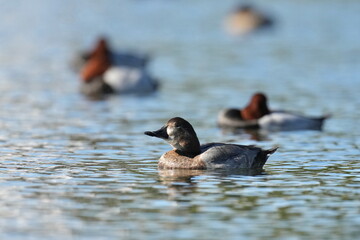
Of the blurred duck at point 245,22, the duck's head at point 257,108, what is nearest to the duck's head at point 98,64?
the duck's head at point 257,108

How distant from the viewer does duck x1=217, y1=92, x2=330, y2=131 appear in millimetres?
21750

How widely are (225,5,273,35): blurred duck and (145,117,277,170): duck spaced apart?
36.7 m

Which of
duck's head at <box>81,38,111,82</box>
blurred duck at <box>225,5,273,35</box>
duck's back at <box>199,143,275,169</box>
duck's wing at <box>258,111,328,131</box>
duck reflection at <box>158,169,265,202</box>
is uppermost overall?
blurred duck at <box>225,5,273,35</box>

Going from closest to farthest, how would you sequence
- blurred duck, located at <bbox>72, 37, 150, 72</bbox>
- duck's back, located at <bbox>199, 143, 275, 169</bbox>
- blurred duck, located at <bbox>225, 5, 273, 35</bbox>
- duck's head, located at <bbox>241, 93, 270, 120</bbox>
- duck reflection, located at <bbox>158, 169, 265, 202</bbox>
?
duck reflection, located at <bbox>158, 169, 265, 202</bbox> → duck's back, located at <bbox>199, 143, 275, 169</bbox> → duck's head, located at <bbox>241, 93, 270, 120</bbox> → blurred duck, located at <bbox>72, 37, 150, 72</bbox> → blurred duck, located at <bbox>225, 5, 273, 35</bbox>

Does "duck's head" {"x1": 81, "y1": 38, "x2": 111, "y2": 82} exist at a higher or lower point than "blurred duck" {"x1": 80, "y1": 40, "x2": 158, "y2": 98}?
higher

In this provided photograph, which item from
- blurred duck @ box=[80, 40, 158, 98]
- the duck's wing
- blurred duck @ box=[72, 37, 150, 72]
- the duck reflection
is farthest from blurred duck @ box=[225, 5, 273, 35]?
the duck reflection

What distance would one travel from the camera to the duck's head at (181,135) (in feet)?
51.0

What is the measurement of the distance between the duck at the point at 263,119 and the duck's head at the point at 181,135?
6.45 metres

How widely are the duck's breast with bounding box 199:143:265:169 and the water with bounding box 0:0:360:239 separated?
0.95 ft

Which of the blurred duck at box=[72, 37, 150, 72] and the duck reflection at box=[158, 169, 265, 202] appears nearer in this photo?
the duck reflection at box=[158, 169, 265, 202]

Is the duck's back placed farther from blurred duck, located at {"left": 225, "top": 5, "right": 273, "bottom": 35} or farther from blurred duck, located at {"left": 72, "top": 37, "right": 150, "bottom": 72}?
blurred duck, located at {"left": 225, "top": 5, "right": 273, "bottom": 35}

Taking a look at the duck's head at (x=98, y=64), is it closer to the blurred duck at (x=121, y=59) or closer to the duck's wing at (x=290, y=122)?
the blurred duck at (x=121, y=59)

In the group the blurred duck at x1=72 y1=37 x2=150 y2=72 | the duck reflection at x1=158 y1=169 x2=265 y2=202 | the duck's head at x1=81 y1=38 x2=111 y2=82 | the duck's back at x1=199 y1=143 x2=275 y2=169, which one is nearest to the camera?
the duck reflection at x1=158 y1=169 x2=265 y2=202

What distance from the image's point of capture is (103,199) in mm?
13023
